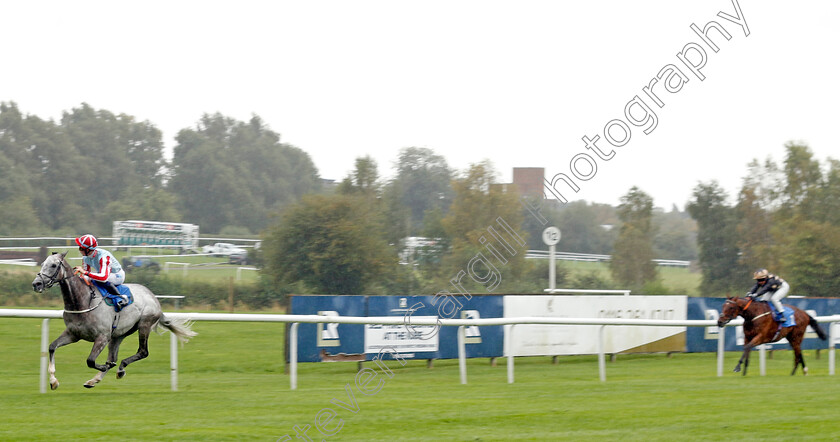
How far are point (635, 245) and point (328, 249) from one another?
12.0 meters

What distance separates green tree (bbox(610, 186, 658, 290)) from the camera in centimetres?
3106

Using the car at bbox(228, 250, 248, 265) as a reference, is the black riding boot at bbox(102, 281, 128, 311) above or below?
below

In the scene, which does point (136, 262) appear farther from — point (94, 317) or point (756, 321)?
point (94, 317)

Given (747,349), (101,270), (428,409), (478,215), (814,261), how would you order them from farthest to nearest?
1. (478,215)
2. (814,261)
3. (747,349)
4. (101,270)
5. (428,409)

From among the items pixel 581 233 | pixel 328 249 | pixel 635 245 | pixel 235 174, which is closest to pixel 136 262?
pixel 328 249

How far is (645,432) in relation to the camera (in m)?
5.09

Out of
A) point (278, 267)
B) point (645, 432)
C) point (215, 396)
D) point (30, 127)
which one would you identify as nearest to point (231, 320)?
point (215, 396)

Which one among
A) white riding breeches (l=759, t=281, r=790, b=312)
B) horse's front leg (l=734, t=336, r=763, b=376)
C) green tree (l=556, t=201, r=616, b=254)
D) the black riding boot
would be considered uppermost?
green tree (l=556, t=201, r=616, b=254)

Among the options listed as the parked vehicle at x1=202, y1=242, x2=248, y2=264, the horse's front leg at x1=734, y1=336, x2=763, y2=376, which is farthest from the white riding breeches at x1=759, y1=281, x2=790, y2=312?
the parked vehicle at x1=202, y1=242, x2=248, y2=264

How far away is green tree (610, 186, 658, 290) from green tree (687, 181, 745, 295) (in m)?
2.68

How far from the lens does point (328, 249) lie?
83.4 feet

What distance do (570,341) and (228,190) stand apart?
4427cm

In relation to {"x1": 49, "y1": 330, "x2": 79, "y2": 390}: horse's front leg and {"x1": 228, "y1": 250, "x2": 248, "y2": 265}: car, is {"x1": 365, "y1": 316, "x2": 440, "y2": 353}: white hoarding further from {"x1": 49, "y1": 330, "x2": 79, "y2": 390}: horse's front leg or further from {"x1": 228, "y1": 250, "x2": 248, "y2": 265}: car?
{"x1": 228, "y1": 250, "x2": 248, "y2": 265}: car

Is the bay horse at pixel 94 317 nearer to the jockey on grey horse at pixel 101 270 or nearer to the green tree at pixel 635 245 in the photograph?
the jockey on grey horse at pixel 101 270
